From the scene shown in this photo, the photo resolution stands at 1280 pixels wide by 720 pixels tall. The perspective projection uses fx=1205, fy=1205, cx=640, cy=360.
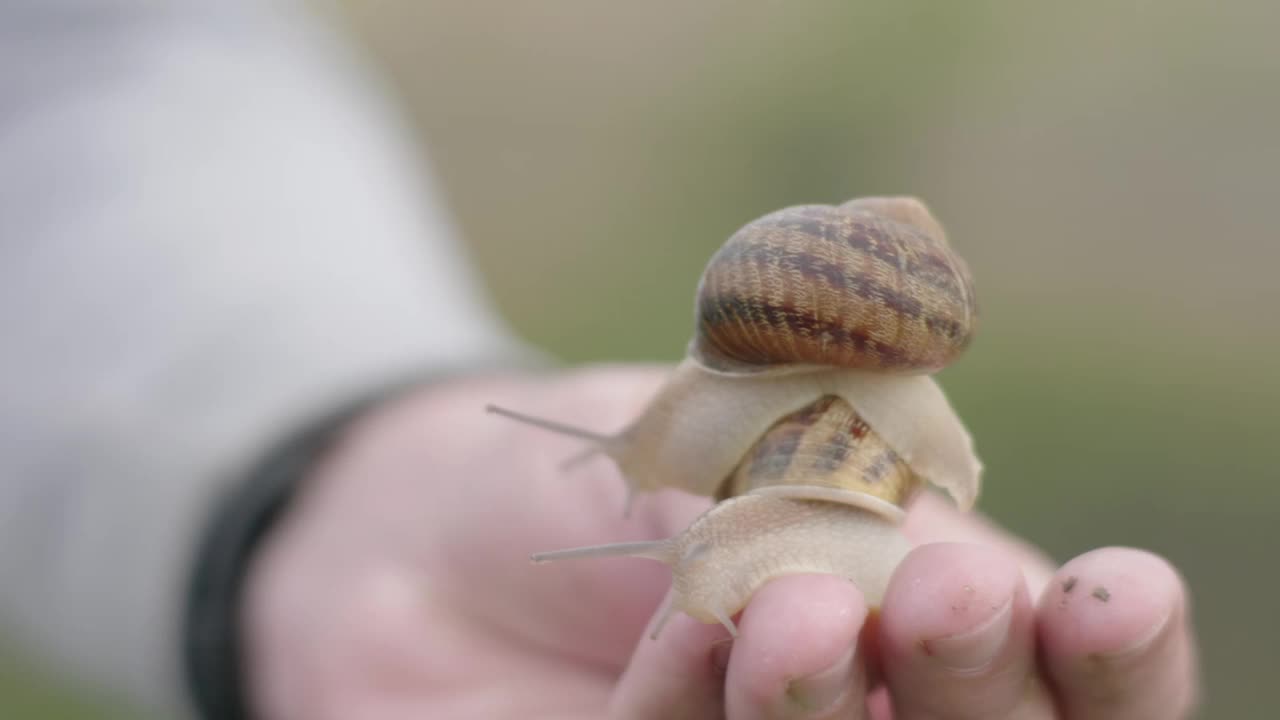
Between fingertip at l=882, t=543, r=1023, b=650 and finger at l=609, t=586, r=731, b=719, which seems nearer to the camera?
fingertip at l=882, t=543, r=1023, b=650

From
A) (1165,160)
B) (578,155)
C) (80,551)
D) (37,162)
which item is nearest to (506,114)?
(578,155)

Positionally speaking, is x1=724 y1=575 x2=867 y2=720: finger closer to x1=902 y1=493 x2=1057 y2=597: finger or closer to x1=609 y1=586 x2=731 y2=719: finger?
x1=609 y1=586 x2=731 y2=719: finger

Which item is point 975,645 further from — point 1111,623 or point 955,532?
point 955,532

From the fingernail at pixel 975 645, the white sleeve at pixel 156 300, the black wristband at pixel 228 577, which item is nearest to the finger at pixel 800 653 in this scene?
the fingernail at pixel 975 645

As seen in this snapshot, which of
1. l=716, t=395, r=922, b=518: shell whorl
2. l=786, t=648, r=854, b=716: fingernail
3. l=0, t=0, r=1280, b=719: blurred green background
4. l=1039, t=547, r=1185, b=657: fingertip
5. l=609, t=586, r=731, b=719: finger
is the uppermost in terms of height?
l=716, t=395, r=922, b=518: shell whorl

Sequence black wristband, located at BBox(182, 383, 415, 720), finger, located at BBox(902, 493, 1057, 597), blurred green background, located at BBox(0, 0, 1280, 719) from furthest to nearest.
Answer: blurred green background, located at BBox(0, 0, 1280, 719) → black wristband, located at BBox(182, 383, 415, 720) → finger, located at BBox(902, 493, 1057, 597)

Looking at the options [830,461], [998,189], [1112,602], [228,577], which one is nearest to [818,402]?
[830,461]

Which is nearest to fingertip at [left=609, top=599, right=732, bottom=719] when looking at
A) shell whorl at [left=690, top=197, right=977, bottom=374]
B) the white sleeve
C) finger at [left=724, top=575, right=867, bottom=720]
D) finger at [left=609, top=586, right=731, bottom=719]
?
finger at [left=609, top=586, right=731, bottom=719]
